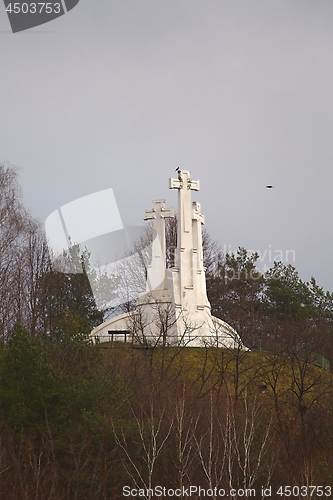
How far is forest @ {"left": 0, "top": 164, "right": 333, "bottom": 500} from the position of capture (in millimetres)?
16516

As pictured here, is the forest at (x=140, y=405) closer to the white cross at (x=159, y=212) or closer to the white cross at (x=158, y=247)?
the white cross at (x=158, y=247)

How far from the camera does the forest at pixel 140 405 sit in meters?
16.5

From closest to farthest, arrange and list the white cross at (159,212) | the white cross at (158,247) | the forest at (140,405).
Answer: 1. the forest at (140,405)
2. the white cross at (158,247)
3. the white cross at (159,212)

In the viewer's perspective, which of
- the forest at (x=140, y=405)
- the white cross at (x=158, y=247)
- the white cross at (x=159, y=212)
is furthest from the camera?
the white cross at (x=159, y=212)

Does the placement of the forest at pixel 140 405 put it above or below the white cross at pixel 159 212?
below

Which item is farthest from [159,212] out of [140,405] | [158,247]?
[140,405]

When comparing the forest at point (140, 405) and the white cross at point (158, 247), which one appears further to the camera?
the white cross at point (158, 247)

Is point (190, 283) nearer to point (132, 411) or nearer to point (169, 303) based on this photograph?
point (169, 303)

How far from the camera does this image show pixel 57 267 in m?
40.3

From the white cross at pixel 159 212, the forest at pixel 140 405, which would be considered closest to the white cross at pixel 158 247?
the white cross at pixel 159 212

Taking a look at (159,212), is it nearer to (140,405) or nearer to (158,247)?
(158,247)

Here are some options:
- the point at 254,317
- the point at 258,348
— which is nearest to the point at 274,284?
the point at 254,317

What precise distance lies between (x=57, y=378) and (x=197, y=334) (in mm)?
13058

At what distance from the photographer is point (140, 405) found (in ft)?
64.8
